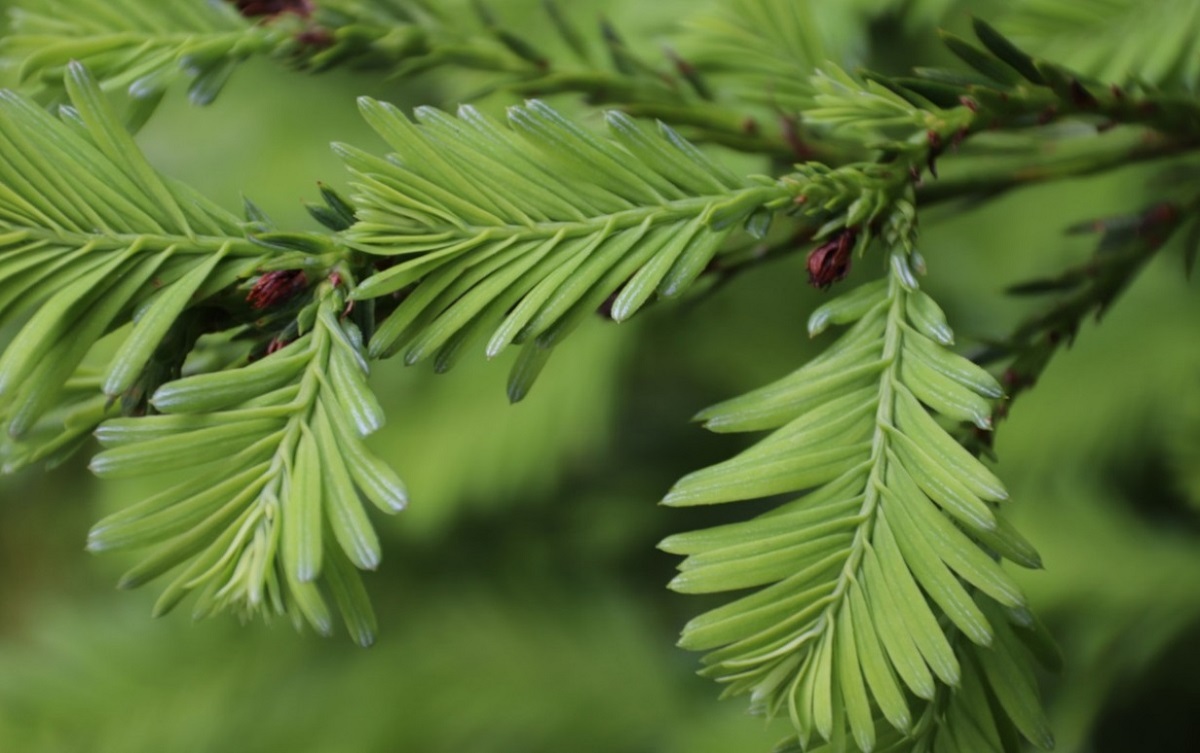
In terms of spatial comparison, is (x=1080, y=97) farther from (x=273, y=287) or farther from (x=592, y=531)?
(x=592, y=531)

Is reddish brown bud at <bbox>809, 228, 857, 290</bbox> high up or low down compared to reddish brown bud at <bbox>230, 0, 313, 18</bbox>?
down

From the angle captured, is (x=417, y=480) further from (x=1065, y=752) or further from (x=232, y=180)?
(x=1065, y=752)

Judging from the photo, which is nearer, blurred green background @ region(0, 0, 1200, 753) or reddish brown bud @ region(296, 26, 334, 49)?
reddish brown bud @ region(296, 26, 334, 49)

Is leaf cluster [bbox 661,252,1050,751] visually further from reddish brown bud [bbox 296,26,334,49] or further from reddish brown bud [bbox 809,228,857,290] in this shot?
reddish brown bud [bbox 296,26,334,49]

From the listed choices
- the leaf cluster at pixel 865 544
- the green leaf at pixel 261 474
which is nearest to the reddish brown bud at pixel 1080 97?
the leaf cluster at pixel 865 544

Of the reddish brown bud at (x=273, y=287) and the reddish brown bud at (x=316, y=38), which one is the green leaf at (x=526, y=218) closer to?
the reddish brown bud at (x=273, y=287)

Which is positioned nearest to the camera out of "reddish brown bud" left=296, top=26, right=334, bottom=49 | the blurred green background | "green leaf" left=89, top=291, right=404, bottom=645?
"green leaf" left=89, top=291, right=404, bottom=645

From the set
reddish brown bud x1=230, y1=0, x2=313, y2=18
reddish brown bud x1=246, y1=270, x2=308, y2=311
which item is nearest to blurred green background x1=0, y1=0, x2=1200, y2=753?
reddish brown bud x1=230, y1=0, x2=313, y2=18

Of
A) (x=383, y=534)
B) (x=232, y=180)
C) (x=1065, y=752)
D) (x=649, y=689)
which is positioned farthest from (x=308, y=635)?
(x=1065, y=752)
